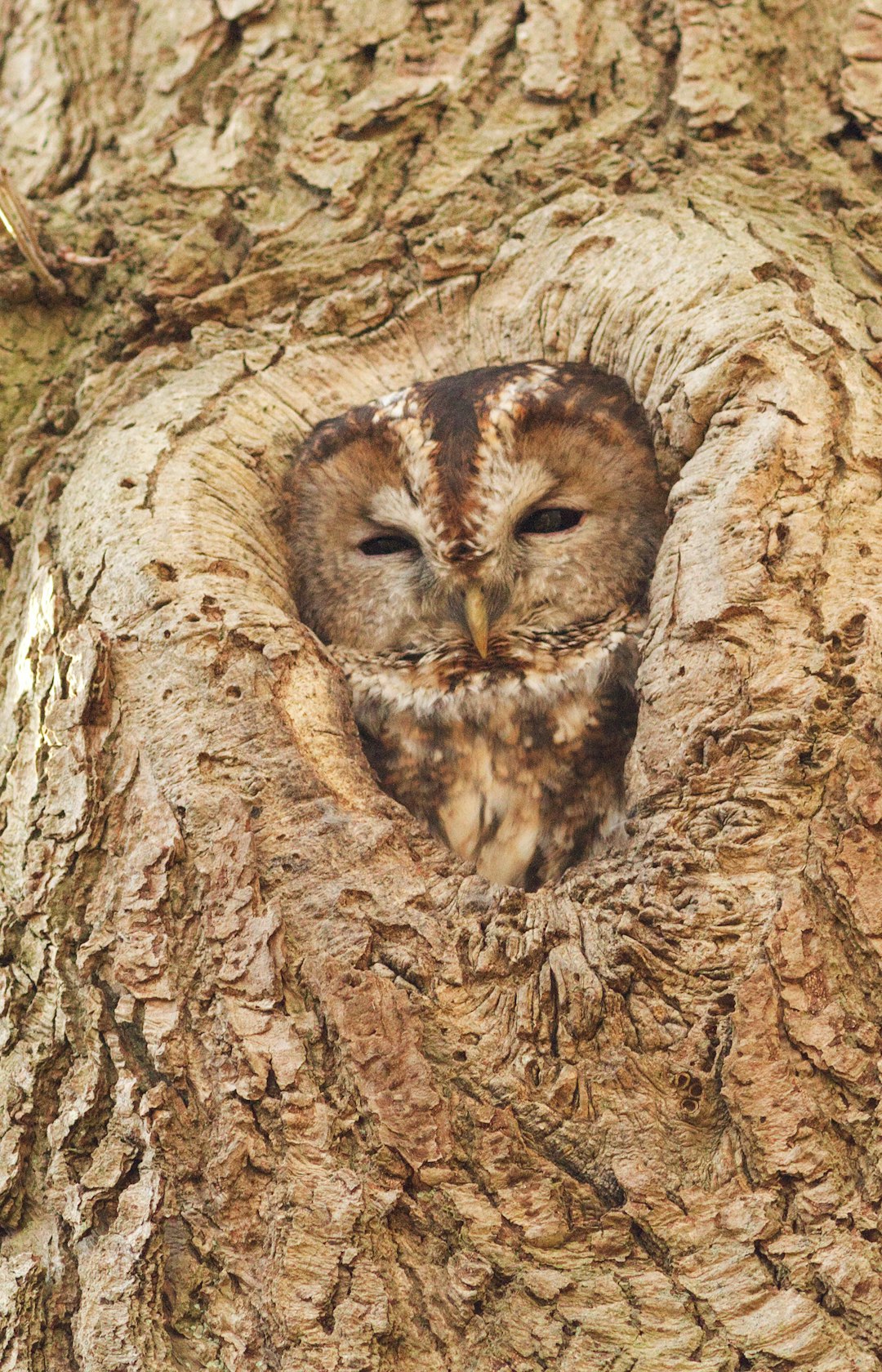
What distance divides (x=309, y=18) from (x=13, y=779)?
190cm

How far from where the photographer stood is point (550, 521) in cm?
231

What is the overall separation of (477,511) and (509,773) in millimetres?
490

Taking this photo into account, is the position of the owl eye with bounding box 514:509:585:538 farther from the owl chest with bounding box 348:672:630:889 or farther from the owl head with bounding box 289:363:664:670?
the owl chest with bounding box 348:672:630:889

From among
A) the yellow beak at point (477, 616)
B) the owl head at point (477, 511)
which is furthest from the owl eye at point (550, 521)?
the yellow beak at point (477, 616)

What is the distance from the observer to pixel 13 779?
189cm

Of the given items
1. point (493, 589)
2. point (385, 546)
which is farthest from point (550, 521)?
point (385, 546)

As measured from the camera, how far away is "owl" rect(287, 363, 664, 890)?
84.9 inches

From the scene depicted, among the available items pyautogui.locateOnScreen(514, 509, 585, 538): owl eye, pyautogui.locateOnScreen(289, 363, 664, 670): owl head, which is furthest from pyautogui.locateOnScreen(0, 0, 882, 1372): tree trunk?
pyautogui.locateOnScreen(514, 509, 585, 538): owl eye

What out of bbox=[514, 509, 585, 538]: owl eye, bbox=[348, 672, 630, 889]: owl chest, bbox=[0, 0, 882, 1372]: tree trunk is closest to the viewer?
bbox=[0, 0, 882, 1372]: tree trunk

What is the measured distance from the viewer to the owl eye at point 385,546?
7.83 ft

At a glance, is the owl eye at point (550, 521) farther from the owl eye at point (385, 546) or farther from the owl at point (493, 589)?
the owl eye at point (385, 546)

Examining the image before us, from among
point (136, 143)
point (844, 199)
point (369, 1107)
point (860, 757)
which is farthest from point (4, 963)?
point (844, 199)

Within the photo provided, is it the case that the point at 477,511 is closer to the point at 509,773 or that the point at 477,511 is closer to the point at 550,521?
the point at 550,521

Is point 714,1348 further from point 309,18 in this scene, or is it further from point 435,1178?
point 309,18
